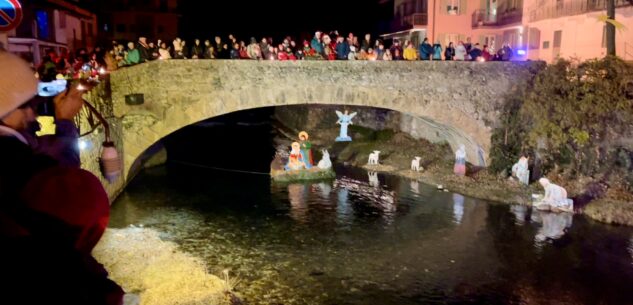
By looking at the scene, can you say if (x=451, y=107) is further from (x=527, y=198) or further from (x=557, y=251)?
(x=557, y=251)

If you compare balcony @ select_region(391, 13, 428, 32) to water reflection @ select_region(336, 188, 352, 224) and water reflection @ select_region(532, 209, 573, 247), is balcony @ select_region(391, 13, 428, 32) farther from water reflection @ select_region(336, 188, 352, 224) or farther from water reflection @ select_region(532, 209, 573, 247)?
water reflection @ select_region(532, 209, 573, 247)

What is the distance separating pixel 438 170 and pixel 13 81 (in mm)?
21113

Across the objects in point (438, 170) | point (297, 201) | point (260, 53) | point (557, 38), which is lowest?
point (297, 201)

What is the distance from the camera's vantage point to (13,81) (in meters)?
1.77

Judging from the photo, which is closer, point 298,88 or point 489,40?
point 298,88

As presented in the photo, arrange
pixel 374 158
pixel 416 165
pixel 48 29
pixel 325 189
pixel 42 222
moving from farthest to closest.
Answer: pixel 48 29, pixel 374 158, pixel 416 165, pixel 325 189, pixel 42 222

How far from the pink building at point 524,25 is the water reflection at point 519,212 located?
31.1ft

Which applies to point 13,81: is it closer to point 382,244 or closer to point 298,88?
point 382,244

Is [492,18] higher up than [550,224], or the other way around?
[492,18]

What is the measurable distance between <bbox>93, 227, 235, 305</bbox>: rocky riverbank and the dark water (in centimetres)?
54

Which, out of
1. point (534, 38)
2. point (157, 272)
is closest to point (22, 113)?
point (157, 272)

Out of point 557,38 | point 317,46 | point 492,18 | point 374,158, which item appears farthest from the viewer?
point 492,18

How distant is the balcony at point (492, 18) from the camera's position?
2794cm

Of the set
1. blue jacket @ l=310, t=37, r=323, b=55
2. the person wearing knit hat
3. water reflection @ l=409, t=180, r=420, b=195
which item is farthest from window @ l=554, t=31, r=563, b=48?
the person wearing knit hat
